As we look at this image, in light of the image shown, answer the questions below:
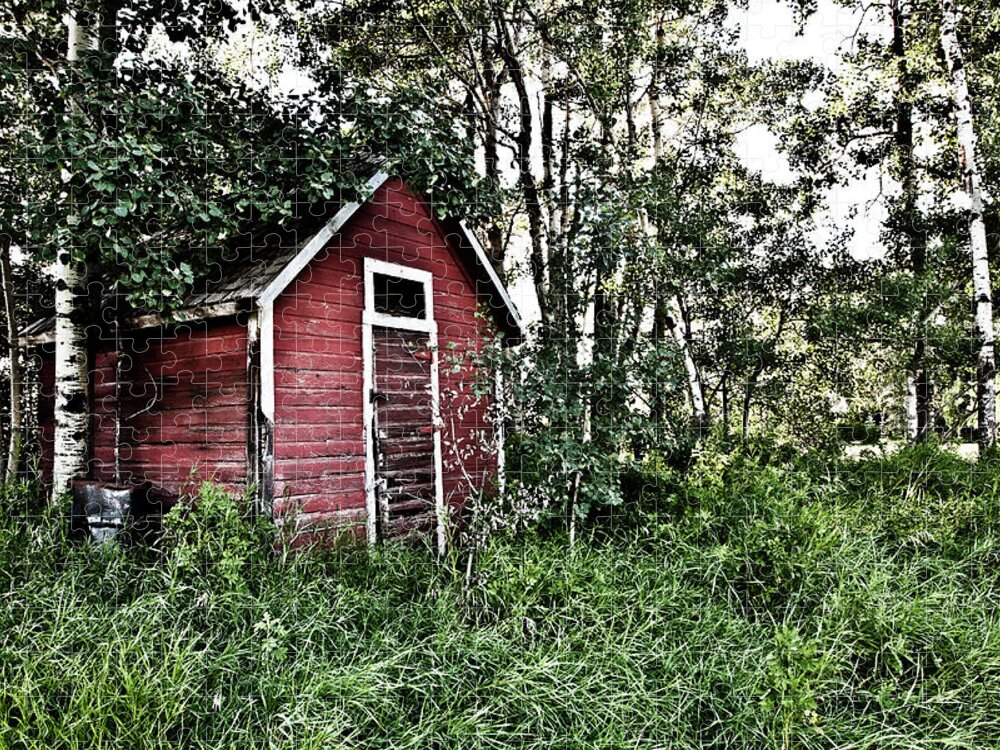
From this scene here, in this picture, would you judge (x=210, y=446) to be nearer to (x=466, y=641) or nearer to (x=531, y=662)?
(x=466, y=641)

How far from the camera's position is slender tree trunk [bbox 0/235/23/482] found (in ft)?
23.9

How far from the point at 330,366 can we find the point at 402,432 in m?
1.15

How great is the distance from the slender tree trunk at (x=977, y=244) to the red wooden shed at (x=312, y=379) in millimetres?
5846

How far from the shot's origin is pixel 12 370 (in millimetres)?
7770

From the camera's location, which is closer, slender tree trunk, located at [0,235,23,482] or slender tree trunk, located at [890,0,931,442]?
slender tree trunk, located at [0,235,23,482]

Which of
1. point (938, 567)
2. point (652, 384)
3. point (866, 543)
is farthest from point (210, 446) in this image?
point (938, 567)

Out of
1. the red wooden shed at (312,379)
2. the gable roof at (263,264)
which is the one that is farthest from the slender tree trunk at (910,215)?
the gable roof at (263,264)

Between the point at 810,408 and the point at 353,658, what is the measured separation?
6999 millimetres

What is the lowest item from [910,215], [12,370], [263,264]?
Result: [12,370]

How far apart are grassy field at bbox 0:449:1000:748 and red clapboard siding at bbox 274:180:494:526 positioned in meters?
0.65

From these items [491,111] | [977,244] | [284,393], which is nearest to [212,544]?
[284,393]

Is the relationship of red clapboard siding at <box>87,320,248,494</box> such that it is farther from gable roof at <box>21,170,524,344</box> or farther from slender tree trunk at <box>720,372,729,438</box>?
slender tree trunk at <box>720,372,729,438</box>

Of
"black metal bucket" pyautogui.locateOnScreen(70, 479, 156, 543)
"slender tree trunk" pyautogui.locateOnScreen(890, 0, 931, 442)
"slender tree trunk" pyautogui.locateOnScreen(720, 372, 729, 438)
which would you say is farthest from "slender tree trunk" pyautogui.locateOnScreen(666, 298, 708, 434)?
"black metal bucket" pyautogui.locateOnScreen(70, 479, 156, 543)

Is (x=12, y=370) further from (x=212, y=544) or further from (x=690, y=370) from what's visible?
(x=690, y=370)
